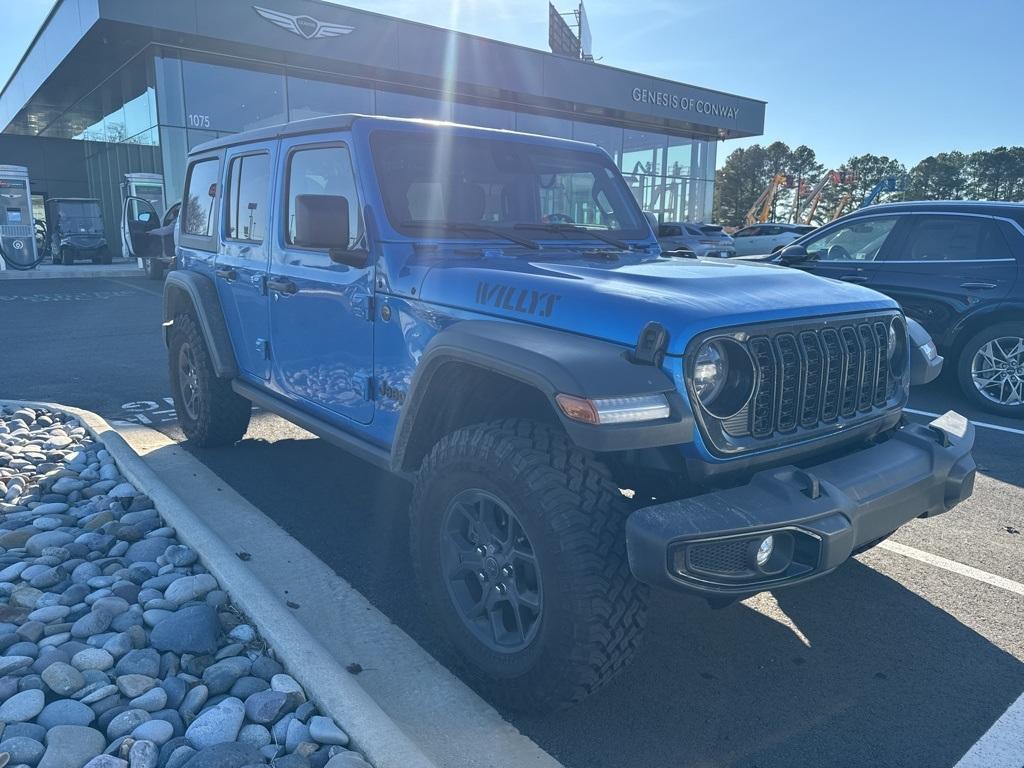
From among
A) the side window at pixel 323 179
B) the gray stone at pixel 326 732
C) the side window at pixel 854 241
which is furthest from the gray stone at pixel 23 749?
the side window at pixel 854 241

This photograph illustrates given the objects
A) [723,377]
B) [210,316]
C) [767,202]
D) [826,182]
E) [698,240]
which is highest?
[826,182]

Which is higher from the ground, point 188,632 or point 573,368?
point 573,368

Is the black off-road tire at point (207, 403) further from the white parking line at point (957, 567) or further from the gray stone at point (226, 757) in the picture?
the white parking line at point (957, 567)

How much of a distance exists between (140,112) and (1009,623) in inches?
950

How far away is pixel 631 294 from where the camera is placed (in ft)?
8.54

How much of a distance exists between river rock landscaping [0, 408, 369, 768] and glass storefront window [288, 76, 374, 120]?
19758mm

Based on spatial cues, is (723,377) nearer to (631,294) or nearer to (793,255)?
(631,294)

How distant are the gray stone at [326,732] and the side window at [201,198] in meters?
3.64

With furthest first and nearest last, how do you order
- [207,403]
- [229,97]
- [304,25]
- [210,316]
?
[229,97]
[304,25]
[207,403]
[210,316]

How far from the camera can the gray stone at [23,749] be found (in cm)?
213

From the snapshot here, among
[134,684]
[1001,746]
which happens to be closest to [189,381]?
[134,684]

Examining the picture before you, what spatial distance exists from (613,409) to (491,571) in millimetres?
796

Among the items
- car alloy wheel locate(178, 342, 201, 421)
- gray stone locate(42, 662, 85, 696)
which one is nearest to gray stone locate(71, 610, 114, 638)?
gray stone locate(42, 662, 85, 696)

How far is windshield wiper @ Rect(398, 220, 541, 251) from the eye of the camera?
3.48 meters
